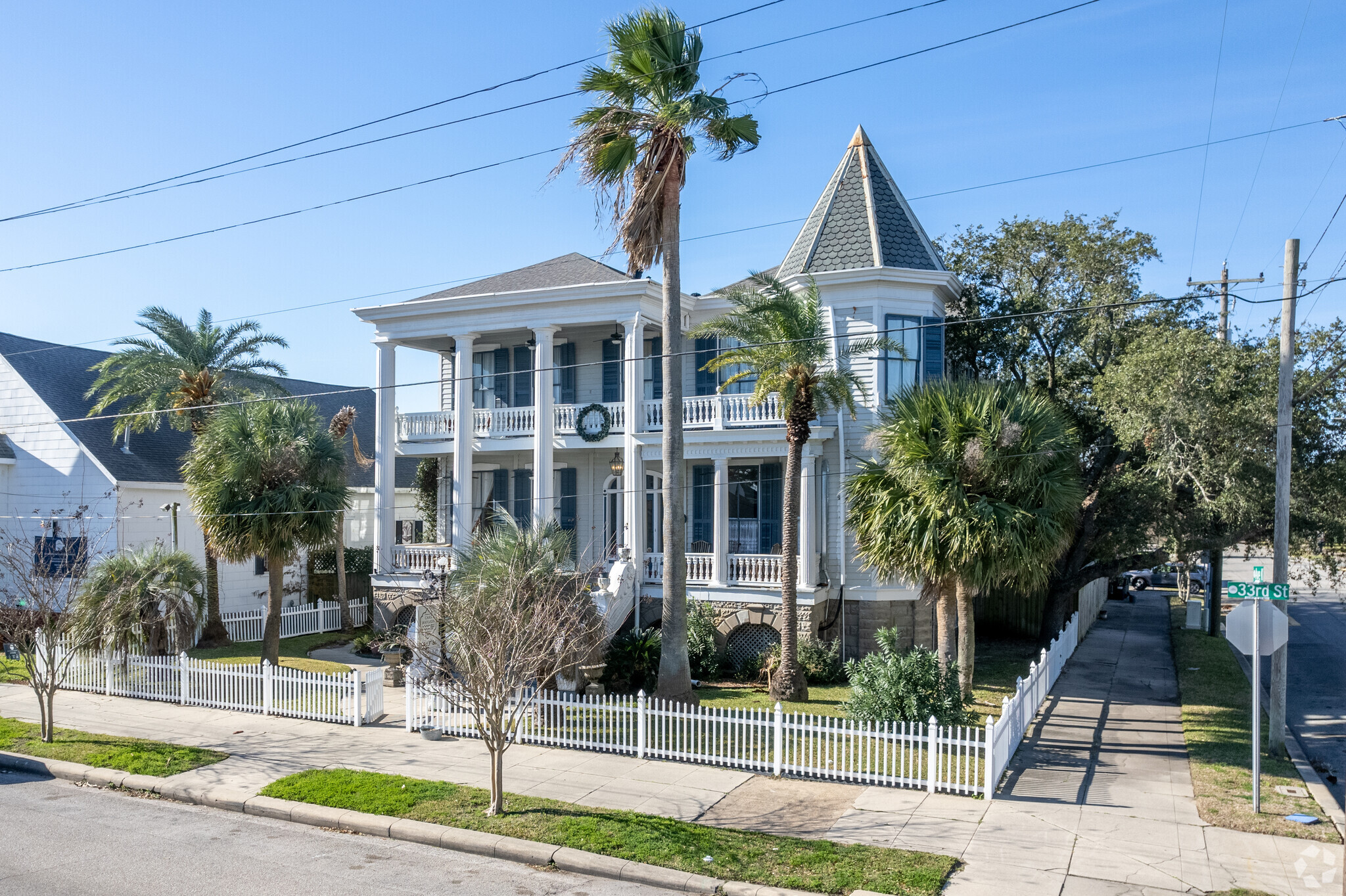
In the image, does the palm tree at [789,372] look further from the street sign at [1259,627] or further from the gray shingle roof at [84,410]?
the gray shingle roof at [84,410]

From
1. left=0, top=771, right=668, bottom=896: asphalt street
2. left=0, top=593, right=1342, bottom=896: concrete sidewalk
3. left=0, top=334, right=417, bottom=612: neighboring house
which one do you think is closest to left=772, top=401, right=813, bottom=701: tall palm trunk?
left=0, top=593, right=1342, bottom=896: concrete sidewalk

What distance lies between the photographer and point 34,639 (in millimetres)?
15867

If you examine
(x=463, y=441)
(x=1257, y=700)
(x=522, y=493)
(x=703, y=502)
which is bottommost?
(x=1257, y=700)

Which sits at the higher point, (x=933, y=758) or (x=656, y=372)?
(x=656, y=372)

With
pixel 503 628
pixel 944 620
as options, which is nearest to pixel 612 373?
pixel 944 620

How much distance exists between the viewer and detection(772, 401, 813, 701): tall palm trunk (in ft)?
57.7

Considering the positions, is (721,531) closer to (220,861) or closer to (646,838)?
(646,838)

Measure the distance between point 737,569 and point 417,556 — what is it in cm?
833

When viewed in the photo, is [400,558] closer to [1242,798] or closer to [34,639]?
[34,639]

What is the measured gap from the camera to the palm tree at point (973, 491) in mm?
15320

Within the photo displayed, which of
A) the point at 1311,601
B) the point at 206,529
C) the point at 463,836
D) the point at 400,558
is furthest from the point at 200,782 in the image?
the point at 1311,601

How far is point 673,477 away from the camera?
1680cm

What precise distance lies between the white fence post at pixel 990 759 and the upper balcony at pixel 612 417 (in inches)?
378

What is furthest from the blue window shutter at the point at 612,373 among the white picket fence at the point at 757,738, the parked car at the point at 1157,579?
the parked car at the point at 1157,579
